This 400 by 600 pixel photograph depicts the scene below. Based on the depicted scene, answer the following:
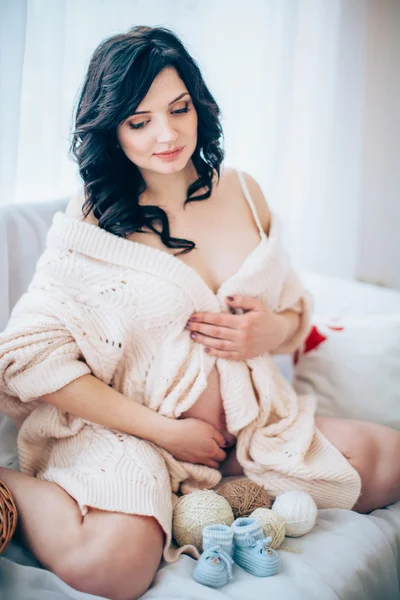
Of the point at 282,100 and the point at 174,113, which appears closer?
the point at 174,113

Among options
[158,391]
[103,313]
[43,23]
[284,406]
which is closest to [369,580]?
A: [284,406]

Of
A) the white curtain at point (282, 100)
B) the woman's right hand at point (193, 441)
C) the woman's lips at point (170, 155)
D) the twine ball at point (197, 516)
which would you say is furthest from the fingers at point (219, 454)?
the white curtain at point (282, 100)

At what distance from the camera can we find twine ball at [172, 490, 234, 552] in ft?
3.60

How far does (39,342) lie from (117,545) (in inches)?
15.4

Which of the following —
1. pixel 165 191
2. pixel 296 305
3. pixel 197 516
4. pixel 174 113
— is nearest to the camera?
pixel 197 516

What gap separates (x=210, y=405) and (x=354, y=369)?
492 mm

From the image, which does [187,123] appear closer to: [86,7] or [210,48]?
[86,7]

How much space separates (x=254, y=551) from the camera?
1.04 meters

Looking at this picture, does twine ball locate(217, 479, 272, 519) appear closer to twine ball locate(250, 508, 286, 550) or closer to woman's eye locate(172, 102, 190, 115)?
twine ball locate(250, 508, 286, 550)

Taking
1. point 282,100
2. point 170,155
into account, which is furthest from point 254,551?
point 282,100

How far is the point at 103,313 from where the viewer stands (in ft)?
3.94

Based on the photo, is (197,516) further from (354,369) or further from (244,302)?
(354,369)

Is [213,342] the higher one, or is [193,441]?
[213,342]

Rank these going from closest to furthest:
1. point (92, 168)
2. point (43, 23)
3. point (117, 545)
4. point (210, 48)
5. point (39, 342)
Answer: point (117, 545), point (39, 342), point (92, 168), point (43, 23), point (210, 48)
